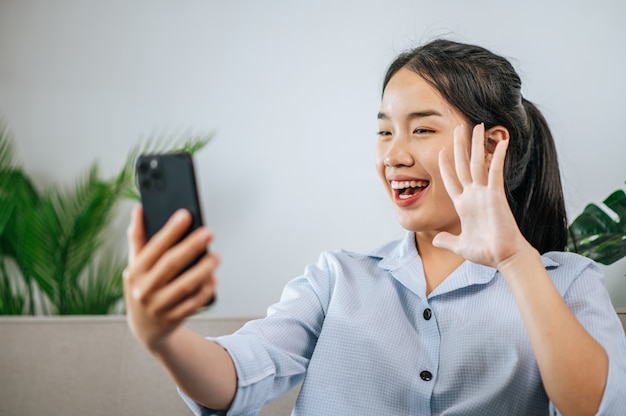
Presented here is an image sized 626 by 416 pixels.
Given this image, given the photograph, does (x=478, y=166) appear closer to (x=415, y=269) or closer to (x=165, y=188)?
(x=415, y=269)

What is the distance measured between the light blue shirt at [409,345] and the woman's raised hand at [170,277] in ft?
1.10

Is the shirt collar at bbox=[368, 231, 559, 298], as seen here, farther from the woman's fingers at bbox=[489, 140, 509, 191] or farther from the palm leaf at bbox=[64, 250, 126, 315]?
the palm leaf at bbox=[64, 250, 126, 315]

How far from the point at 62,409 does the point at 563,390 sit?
43.9 inches

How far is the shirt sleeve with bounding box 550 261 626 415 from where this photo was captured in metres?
0.92

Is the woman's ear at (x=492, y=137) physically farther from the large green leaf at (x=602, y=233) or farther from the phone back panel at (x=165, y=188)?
the phone back panel at (x=165, y=188)

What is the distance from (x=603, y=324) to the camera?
3.40 feet

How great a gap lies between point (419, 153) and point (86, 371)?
3.01 ft

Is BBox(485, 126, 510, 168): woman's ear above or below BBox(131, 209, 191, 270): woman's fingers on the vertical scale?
above

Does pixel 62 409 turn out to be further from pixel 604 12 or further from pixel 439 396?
pixel 604 12

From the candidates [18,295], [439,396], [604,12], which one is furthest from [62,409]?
→ [604,12]

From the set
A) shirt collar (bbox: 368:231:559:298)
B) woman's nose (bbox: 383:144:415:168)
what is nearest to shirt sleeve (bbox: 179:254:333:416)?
shirt collar (bbox: 368:231:559:298)

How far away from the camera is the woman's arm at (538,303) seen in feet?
2.99

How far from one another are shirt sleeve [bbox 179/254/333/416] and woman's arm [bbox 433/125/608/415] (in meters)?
0.35

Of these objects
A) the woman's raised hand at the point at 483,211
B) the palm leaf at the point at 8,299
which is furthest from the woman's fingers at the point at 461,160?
the palm leaf at the point at 8,299
